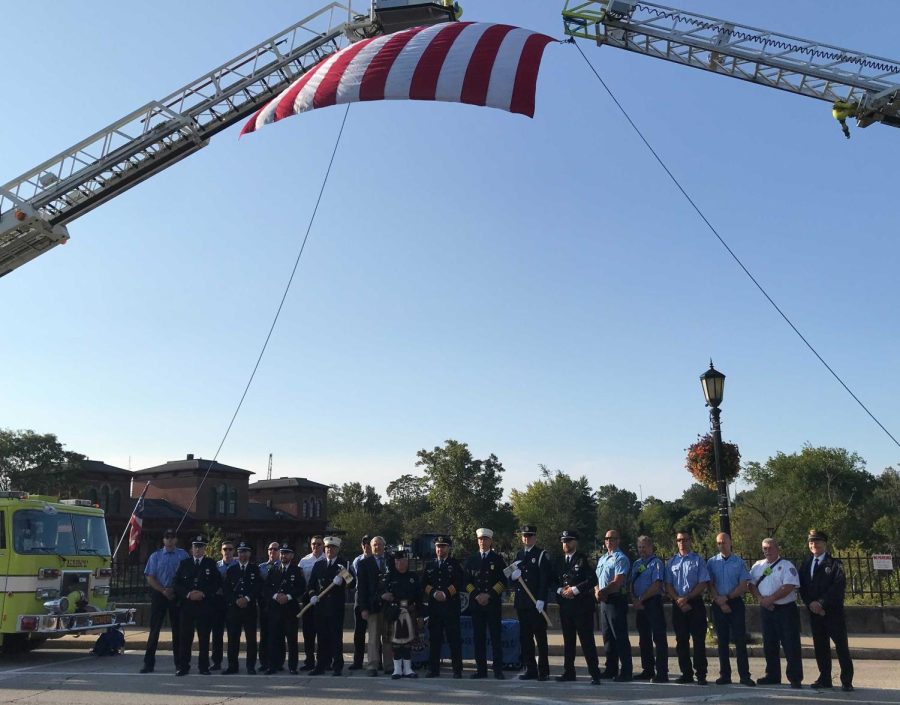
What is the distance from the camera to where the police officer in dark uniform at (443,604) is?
10.5 meters

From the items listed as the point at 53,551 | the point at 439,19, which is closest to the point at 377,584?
the point at 53,551

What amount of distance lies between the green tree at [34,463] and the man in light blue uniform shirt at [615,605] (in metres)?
44.6

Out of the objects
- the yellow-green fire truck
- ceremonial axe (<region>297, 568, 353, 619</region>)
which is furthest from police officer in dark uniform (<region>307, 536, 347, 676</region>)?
the yellow-green fire truck

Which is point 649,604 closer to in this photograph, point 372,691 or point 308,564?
point 372,691

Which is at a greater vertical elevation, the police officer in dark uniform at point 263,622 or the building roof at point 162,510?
the building roof at point 162,510

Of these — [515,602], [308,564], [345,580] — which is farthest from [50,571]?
[515,602]

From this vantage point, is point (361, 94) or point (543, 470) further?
point (543, 470)

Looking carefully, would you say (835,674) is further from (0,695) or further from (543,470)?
(543,470)

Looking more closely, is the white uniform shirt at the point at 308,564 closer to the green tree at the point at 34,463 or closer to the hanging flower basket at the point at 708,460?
the hanging flower basket at the point at 708,460

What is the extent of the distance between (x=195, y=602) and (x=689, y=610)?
680cm

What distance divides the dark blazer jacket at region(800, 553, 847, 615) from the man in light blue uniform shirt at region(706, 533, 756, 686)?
69 centimetres

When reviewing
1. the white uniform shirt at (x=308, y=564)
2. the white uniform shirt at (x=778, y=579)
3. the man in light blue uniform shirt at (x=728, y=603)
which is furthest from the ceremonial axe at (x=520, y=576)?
the white uniform shirt at (x=308, y=564)

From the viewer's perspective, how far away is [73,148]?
58.2 ft

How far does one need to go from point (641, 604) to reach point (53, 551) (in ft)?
31.0
